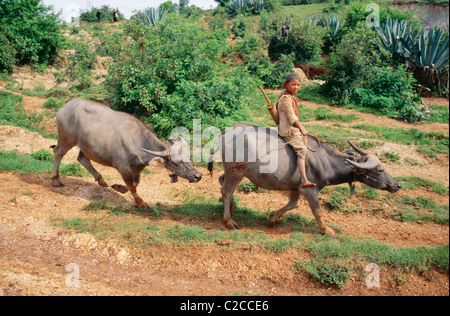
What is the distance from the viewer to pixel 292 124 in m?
5.43

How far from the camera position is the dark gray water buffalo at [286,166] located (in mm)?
5652

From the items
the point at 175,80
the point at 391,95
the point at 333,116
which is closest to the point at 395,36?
the point at 391,95

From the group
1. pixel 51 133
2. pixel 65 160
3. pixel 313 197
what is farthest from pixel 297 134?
pixel 51 133

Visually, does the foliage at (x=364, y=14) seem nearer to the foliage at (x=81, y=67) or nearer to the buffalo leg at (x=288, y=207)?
the foliage at (x=81, y=67)

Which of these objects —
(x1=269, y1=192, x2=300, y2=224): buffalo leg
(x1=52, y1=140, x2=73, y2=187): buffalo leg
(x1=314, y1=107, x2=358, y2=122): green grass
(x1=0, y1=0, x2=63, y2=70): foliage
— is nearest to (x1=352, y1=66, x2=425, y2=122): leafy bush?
(x1=314, y1=107, x2=358, y2=122): green grass

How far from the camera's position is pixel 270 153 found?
18.6 feet

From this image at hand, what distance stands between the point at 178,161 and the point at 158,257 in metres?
1.80

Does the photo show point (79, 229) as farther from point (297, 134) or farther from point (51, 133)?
point (51, 133)

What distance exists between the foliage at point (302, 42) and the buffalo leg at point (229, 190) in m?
12.3

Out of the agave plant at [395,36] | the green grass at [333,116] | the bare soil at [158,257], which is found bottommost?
the bare soil at [158,257]

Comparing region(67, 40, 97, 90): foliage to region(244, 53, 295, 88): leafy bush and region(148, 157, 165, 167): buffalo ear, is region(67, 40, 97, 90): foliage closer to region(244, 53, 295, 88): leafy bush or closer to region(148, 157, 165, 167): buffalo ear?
region(244, 53, 295, 88): leafy bush

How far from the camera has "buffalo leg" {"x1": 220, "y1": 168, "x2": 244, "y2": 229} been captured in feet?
19.5

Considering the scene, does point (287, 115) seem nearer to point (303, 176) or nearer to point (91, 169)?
point (303, 176)

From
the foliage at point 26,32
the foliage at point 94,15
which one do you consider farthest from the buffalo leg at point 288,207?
the foliage at point 94,15
